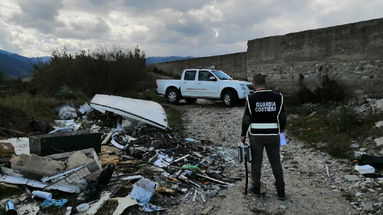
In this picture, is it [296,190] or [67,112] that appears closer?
[296,190]

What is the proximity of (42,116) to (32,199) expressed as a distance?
6.84 metres

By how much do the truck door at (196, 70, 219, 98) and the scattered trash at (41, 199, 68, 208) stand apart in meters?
10.2

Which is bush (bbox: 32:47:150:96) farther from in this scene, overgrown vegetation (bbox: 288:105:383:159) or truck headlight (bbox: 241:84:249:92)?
overgrown vegetation (bbox: 288:105:383:159)

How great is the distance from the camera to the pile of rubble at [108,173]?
398 centimetres

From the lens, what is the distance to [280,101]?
167 inches

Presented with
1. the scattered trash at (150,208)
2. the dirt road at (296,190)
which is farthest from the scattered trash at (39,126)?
the scattered trash at (150,208)

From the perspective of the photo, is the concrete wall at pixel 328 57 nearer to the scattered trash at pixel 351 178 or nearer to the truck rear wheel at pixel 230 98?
the truck rear wheel at pixel 230 98

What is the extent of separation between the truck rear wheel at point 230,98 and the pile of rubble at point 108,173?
5708 millimetres

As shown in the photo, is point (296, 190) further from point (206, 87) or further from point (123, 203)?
point (206, 87)

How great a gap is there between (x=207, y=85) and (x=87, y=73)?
21.0 ft

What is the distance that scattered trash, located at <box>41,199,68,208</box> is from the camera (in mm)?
3842

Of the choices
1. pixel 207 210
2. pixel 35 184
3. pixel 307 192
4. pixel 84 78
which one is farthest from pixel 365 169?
pixel 84 78

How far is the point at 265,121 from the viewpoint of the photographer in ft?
13.9

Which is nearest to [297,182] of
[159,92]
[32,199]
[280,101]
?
[280,101]
